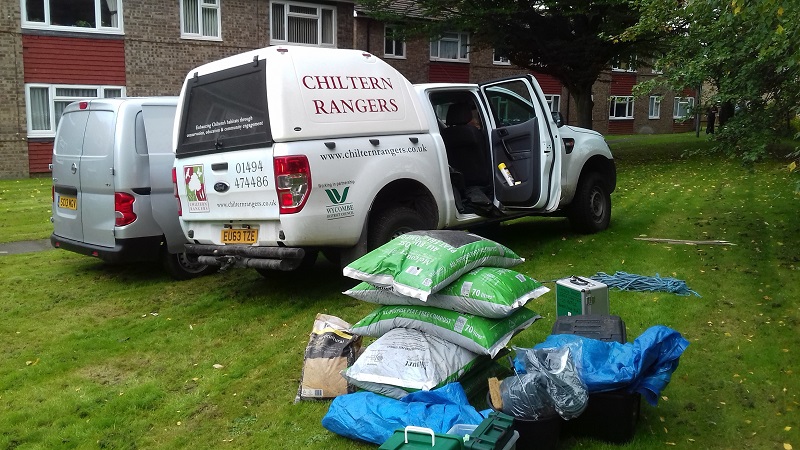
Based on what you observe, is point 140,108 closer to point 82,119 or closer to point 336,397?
point 82,119

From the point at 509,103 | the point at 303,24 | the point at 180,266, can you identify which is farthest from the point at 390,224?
the point at 303,24

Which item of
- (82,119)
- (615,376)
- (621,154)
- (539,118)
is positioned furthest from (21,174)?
(615,376)

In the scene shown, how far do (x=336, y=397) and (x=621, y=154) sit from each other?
21.5 m

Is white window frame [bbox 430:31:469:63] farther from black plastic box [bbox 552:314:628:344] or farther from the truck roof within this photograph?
black plastic box [bbox 552:314:628:344]

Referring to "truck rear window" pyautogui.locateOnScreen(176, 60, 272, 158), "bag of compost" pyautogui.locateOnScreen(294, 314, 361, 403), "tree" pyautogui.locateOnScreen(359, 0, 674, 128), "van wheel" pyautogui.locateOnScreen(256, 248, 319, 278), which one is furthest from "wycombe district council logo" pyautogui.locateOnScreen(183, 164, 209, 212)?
"tree" pyautogui.locateOnScreen(359, 0, 674, 128)

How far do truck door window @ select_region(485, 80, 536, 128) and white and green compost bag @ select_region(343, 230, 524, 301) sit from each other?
13.0 ft

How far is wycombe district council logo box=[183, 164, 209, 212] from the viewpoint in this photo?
678 cm

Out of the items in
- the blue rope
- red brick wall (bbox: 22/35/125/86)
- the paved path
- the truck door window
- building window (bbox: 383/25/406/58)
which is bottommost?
the paved path

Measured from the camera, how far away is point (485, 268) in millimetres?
4715

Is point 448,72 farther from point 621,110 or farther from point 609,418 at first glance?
point 609,418

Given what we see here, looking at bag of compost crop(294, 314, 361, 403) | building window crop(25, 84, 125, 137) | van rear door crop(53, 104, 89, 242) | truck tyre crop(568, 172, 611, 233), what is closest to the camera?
bag of compost crop(294, 314, 361, 403)

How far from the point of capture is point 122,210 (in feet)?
24.2

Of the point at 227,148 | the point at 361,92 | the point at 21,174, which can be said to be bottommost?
the point at 21,174

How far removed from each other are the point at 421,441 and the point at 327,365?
5.55 ft
